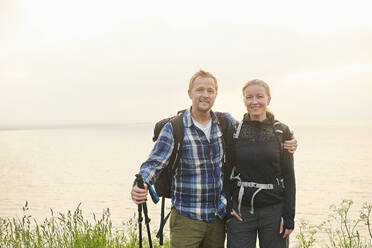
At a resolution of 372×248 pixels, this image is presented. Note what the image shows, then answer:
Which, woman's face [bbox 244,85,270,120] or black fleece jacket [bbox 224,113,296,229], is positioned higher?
woman's face [bbox 244,85,270,120]

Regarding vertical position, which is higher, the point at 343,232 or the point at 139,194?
the point at 139,194

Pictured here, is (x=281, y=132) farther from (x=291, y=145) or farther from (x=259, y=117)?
→ (x=259, y=117)

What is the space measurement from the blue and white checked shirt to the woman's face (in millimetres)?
658

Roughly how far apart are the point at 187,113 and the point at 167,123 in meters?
0.30

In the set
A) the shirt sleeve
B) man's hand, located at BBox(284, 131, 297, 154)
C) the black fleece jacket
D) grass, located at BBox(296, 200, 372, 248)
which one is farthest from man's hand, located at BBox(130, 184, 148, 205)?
grass, located at BBox(296, 200, 372, 248)

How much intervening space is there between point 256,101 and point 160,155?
1409 mm

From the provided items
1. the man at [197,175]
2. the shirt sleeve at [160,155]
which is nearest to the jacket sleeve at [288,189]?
the man at [197,175]

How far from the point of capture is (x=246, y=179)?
4059 mm

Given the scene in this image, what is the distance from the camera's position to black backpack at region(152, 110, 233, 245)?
392 centimetres

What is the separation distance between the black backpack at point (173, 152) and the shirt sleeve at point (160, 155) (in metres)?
0.06

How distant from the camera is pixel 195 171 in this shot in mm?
3906

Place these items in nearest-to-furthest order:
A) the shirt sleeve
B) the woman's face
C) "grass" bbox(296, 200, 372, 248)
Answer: the shirt sleeve → the woman's face → "grass" bbox(296, 200, 372, 248)

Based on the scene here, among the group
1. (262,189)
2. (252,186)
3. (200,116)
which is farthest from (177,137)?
(262,189)

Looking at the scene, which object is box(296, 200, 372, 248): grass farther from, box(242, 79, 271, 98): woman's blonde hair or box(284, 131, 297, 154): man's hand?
box(242, 79, 271, 98): woman's blonde hair
